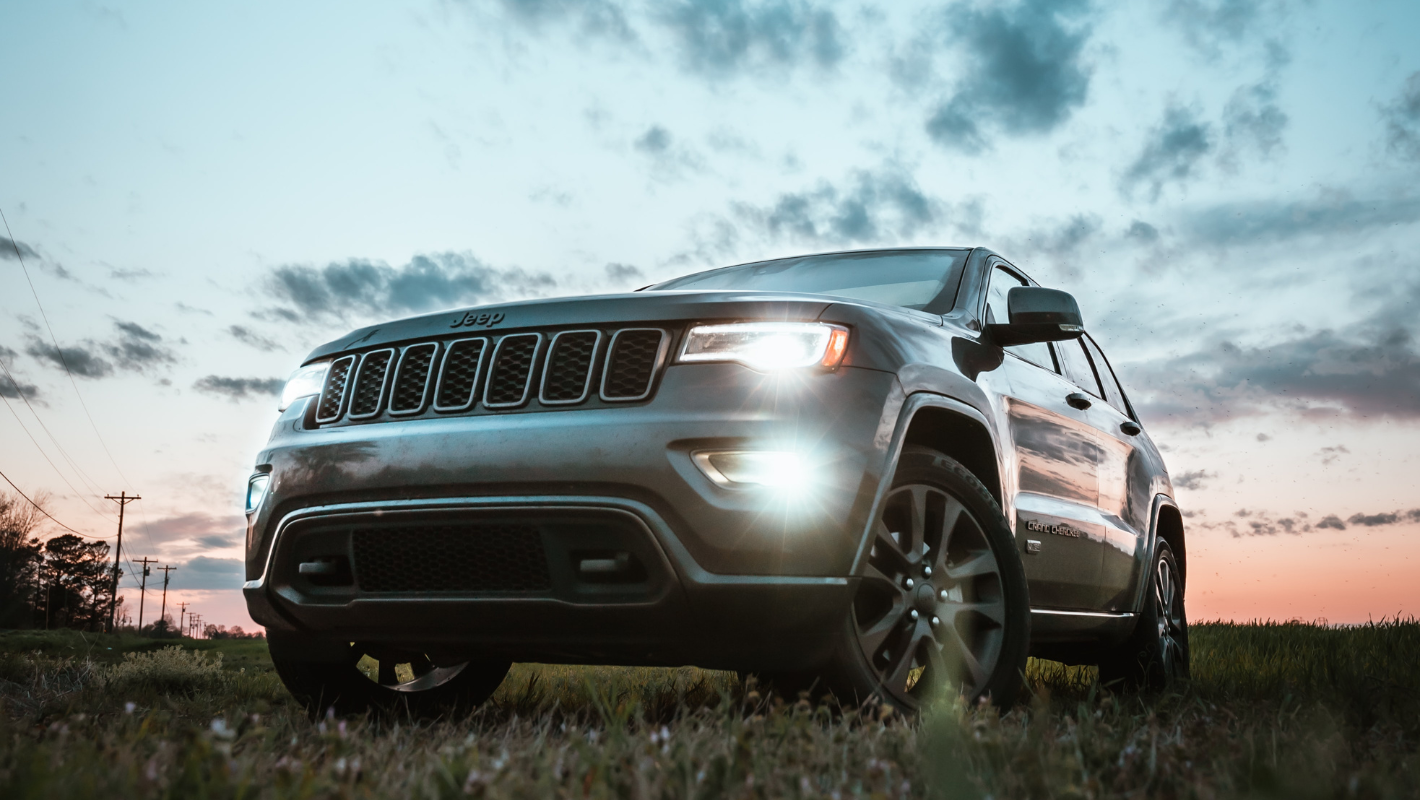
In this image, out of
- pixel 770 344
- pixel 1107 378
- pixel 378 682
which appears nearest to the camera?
pixel 770 344

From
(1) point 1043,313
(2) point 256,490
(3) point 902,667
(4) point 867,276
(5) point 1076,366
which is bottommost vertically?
(3) point 902,667

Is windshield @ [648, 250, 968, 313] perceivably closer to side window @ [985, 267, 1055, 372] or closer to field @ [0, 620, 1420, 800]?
side window @ [985, 267, 1055, 372]

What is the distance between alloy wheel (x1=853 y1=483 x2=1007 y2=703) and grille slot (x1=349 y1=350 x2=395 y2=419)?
1594mm

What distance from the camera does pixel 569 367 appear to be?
3.24 m

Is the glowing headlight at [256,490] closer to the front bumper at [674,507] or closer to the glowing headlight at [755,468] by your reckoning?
the front bumper at [674,507]

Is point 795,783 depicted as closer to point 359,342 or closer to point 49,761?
point 49,761

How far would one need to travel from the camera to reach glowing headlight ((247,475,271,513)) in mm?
3709

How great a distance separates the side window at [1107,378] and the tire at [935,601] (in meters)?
2.66

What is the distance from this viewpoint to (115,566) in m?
71.3

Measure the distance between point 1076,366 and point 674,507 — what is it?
3.35 meters

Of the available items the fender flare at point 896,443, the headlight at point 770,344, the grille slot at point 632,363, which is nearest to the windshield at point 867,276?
the fender flare at point 896,443

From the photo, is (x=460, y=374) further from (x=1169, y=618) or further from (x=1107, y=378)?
(x=1169, y=618)

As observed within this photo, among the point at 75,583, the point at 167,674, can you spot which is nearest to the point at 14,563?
the point at 75,583

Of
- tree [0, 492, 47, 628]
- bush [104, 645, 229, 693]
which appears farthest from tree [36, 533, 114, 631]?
bush [104, 645, 229, 693]
